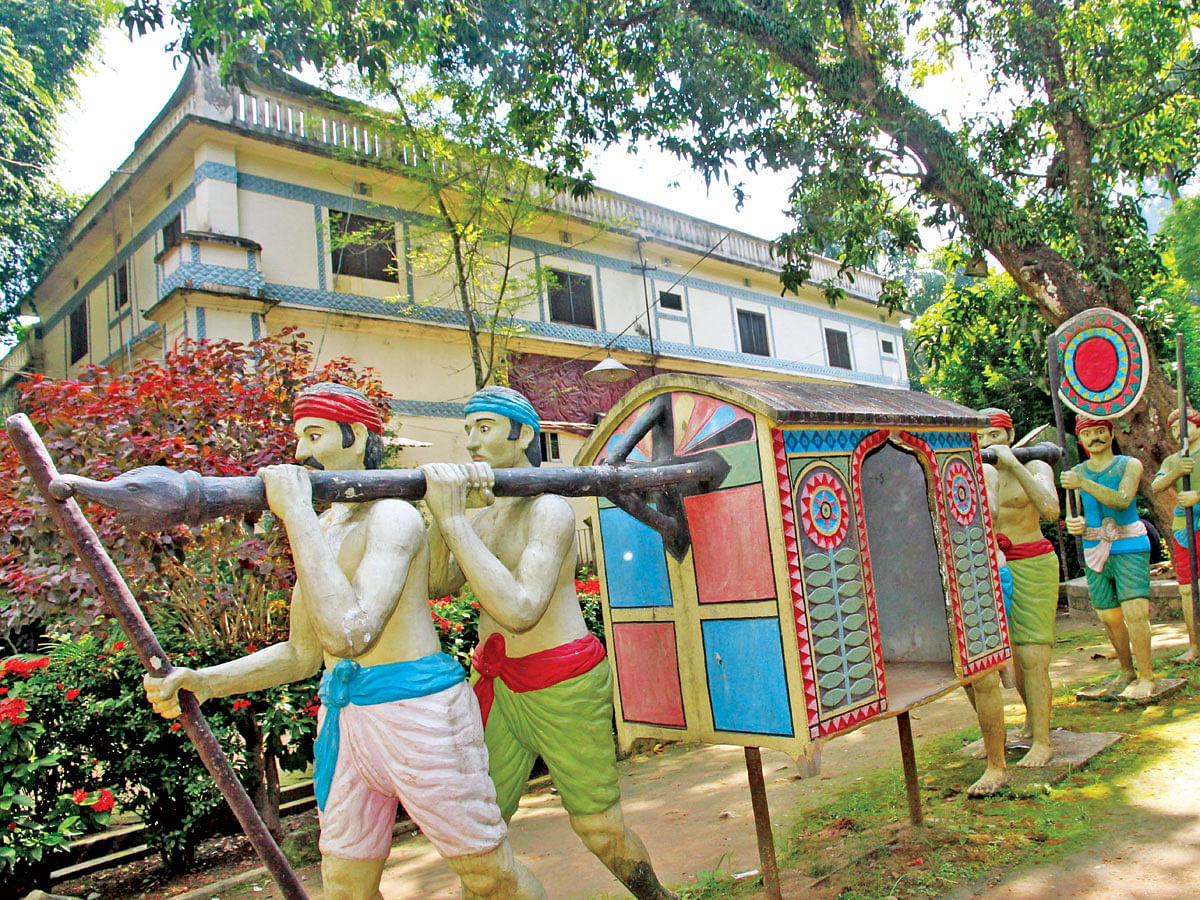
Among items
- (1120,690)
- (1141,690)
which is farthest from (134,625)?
(1120,690)

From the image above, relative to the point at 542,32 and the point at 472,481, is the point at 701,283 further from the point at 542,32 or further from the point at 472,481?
the point at 472,481

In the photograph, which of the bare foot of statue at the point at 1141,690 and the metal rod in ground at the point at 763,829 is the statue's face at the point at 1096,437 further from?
the metal rod in ground at the point at 763,829

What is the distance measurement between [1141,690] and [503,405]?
218 inches

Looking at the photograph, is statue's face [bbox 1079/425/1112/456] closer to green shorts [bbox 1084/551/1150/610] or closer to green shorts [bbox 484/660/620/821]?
green shorts [bbox 1084/551/1150/610]

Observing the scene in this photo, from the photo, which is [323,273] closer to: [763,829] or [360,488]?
[360,488]

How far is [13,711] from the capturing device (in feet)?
12.7

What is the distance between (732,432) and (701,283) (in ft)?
49.9

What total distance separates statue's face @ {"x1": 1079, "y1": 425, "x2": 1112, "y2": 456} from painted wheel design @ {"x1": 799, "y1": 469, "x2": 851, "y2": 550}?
375cm

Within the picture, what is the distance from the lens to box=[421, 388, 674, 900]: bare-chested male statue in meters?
2.88

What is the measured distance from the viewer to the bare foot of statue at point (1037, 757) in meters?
4.78

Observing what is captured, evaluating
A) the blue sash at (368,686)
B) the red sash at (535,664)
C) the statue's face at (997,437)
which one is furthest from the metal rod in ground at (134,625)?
the statue's face at (997,437)

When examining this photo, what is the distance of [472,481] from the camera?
2488 millimetres

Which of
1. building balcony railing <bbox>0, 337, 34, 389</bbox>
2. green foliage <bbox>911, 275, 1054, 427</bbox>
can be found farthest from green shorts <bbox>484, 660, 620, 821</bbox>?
building balcony railing <bbox>0, 337, 34, 389</bbox>

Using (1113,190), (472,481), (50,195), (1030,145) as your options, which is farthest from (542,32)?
(50,195)
